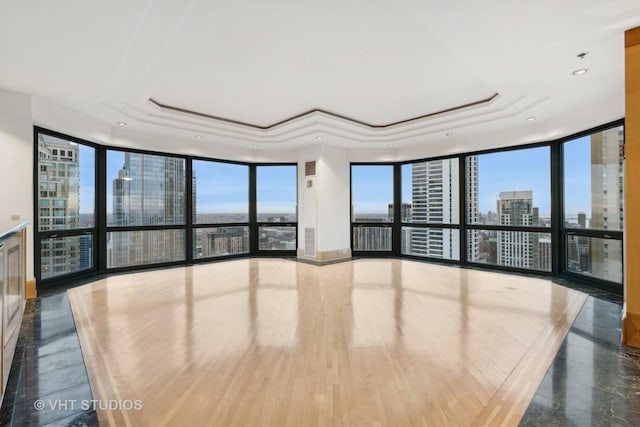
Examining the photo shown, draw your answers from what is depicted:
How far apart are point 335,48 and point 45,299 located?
5088 millimetres

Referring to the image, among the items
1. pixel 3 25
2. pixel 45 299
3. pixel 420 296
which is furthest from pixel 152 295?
pixel 420 296

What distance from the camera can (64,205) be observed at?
514 centimetres

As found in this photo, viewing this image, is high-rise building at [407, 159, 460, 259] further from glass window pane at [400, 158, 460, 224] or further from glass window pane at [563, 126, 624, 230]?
glass window pane at [563, 126, 624, 230]

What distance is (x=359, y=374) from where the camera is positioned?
232 cm

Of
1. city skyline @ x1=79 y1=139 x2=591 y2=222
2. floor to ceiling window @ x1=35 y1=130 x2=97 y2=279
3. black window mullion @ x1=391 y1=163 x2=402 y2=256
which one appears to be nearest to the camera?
floor to ceiling window @ x1=35 y1=130 x2=97 y2=279

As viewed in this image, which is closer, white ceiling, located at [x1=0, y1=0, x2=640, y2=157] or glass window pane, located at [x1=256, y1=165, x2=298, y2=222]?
white ceiling, located at [x1=0, y1=0, x2=640, y2=157]

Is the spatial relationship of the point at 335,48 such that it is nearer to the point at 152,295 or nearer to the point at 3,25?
the point at 3,25

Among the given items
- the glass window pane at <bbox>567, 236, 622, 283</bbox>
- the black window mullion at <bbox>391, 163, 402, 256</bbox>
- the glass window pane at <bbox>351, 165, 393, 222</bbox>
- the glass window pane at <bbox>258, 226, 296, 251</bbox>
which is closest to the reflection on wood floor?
the glass window pane at <bbox>567, 236, 622, 283</bbox>

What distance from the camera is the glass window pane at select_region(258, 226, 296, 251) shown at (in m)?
8.00

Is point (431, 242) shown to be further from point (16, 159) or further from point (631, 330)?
point (16, 159)

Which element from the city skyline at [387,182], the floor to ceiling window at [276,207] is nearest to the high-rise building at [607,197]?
the city skyline at [387,182]

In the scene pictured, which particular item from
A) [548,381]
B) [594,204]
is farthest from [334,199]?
Result: [548,381]

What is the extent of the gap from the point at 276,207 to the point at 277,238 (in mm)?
835

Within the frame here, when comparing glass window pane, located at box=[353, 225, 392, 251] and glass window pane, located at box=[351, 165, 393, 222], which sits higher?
glass window pane, located at box=[351, 165, 393, 222]
